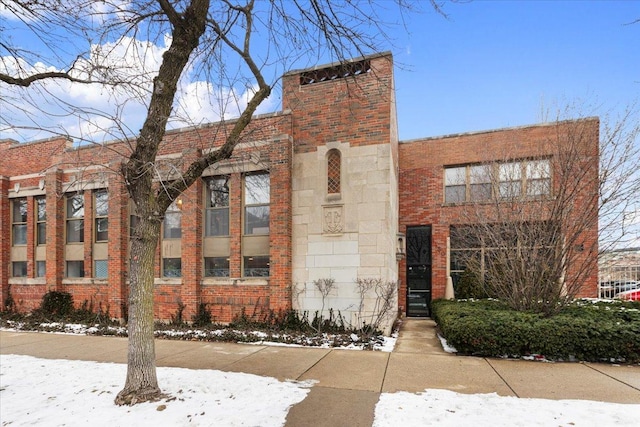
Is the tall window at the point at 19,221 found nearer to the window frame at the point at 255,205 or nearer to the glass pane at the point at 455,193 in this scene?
the window frame at the point at 255,205

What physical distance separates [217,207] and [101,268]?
4.70m

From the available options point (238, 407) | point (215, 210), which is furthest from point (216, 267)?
point (238, 407)

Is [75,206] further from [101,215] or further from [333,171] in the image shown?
[333,171]

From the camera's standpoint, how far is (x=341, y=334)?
27.9 feet

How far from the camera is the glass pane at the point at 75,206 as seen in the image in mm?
12039

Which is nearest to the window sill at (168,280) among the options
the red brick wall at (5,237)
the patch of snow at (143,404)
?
the patch of snow at (143,404)

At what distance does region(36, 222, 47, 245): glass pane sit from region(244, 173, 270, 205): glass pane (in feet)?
26.6

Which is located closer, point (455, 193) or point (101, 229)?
point (101, 229)

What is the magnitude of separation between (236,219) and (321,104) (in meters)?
3.91

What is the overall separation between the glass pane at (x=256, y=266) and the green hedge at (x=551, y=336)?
482 cm

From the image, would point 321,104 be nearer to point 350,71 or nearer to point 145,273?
point 350,71

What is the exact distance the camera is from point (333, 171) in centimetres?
941

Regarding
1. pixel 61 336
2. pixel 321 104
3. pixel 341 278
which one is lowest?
pixel 61 336

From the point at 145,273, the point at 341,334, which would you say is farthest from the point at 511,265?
the point at 145,273
